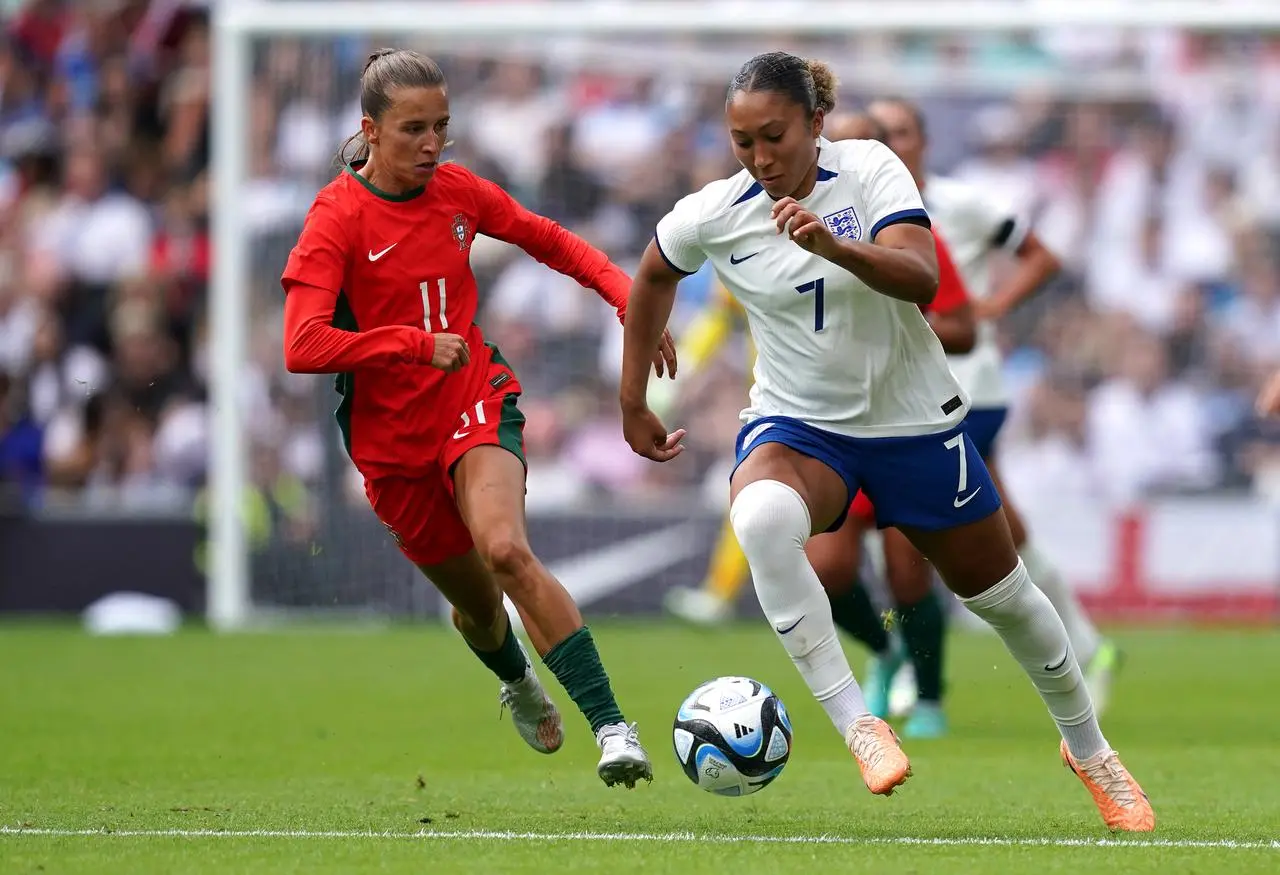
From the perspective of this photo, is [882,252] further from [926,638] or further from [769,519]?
[926,638]

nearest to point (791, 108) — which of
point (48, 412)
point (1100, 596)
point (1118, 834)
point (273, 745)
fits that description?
point (1118, 834)

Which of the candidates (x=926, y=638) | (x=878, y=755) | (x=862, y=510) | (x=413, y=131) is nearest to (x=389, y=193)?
(x=413, y=131)

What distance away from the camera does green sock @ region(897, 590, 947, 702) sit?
8727mm

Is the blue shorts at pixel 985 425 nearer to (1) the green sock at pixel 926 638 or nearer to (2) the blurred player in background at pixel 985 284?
(2) the blurred player in background at pixel 985 284

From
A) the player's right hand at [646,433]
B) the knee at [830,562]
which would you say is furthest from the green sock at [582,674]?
the knee at [830,562]

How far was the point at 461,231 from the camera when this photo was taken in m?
6.66

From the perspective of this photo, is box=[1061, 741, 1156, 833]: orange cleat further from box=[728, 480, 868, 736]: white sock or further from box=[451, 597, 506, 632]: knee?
box=[451, 597, 506, 632]: knee

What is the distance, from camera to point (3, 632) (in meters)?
14.3

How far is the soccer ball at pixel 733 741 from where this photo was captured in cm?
582

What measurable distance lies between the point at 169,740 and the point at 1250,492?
8.81m

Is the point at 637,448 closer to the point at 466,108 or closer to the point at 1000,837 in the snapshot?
the point at 1000,837

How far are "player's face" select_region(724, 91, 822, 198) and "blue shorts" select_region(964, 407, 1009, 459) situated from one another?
337 cm

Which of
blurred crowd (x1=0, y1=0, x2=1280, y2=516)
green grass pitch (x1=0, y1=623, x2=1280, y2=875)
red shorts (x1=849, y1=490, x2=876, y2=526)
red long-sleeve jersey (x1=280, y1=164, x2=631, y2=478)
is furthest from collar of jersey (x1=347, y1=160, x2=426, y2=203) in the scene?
blurred crowd (x1=0, y1=0, x2=1280, y2=516)

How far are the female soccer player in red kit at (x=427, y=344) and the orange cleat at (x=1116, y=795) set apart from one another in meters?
1.37
